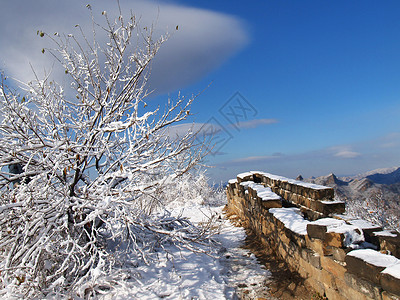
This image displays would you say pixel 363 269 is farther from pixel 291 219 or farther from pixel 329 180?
pixel 329 180

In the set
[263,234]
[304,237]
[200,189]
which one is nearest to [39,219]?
[304,237]

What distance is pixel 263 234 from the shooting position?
6.11 metres

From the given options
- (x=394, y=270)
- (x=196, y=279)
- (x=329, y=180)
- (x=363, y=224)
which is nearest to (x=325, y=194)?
(x=363, y=224)

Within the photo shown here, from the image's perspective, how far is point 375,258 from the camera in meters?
2.67

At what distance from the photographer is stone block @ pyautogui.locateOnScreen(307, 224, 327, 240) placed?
11.4 feet

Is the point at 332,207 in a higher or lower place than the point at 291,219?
higher

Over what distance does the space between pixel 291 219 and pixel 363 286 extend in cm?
194

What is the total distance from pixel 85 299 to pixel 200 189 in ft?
53.6

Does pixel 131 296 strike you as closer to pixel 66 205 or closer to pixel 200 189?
pixel 66 205

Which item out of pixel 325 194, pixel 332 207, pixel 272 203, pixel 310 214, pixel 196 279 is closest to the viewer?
pixel 196 279

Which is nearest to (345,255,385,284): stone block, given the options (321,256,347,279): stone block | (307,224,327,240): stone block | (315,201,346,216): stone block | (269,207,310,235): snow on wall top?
(321,256,347,279): stone block

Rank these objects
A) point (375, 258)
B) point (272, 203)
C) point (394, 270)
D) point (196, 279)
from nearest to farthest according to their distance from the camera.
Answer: point (394, 270), point (375, 258), point (196, 279), point (272, 203)

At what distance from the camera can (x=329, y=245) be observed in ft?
11.1

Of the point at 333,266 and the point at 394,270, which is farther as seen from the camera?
the point at 333,266
